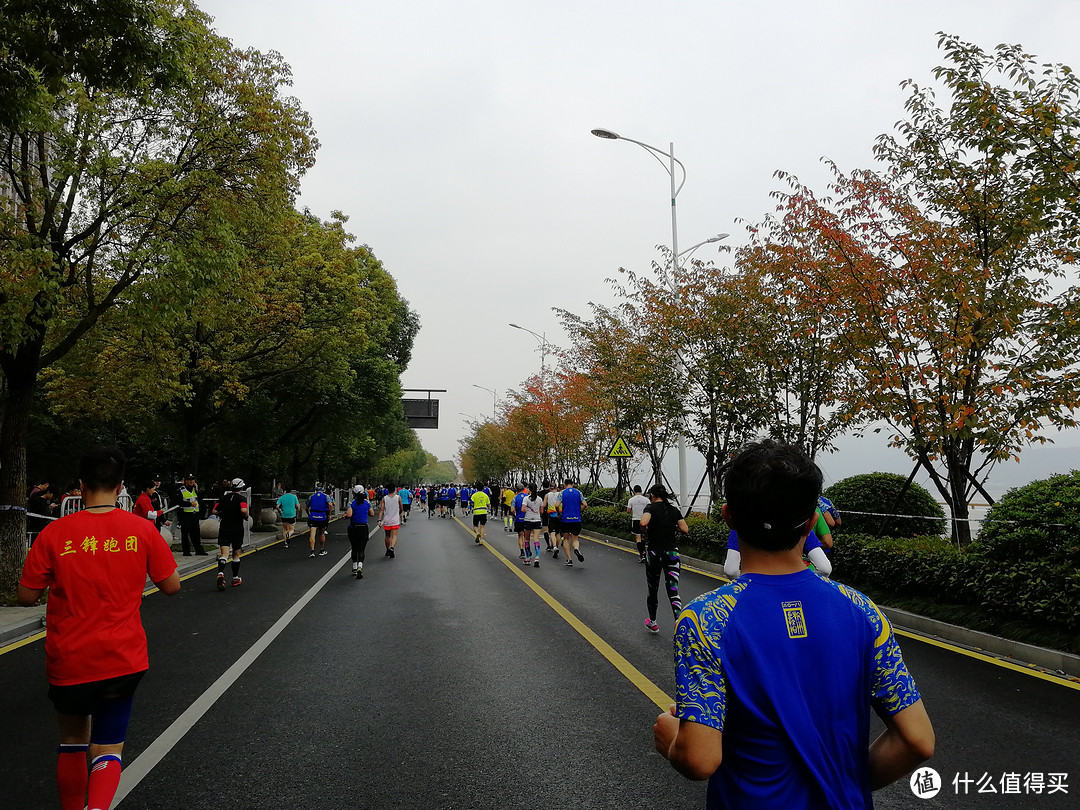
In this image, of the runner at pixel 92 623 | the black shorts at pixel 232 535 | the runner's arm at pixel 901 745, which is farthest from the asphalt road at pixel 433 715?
the black shorts at pixel 232 535

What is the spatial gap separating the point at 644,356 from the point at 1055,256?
10202 millimetres

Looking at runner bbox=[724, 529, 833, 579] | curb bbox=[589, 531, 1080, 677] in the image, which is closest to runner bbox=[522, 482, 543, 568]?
curb bbox=[589, 531, 1080, 677]

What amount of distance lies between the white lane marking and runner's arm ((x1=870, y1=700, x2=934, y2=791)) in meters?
4.00

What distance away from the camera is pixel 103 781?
3.45 metres

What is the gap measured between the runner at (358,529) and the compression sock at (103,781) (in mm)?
10833

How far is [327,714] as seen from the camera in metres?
5.80

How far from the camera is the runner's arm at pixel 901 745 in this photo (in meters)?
1.72

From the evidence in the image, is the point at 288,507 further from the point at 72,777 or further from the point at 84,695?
the point at 84,695

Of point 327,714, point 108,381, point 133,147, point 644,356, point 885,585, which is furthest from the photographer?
point 644,356

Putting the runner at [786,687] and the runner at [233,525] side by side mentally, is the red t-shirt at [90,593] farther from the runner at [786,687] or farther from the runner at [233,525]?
the runner at [233,525]

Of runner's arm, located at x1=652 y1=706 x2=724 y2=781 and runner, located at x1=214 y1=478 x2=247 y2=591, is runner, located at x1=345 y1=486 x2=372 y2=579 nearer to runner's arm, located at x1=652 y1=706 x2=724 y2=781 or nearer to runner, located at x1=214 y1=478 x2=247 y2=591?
runner, located at x1=214 y1=478 x2=247 y2=591

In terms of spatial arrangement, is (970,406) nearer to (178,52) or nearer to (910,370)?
(910,370)

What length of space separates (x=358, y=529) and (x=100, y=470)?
11.3 meters

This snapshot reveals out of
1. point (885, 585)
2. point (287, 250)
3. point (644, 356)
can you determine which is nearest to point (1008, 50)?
point (885, 585)
